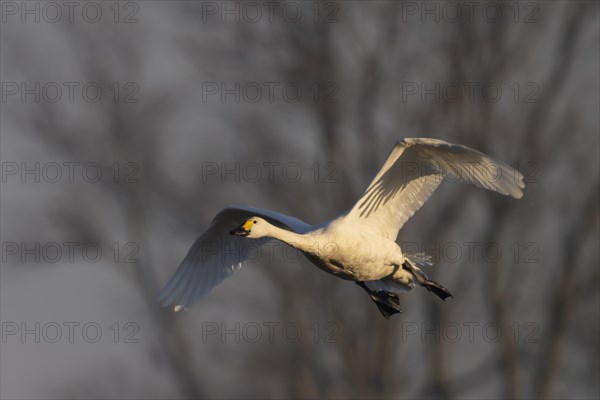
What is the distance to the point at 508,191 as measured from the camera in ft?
42.6

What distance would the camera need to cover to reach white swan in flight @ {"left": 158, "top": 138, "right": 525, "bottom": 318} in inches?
521

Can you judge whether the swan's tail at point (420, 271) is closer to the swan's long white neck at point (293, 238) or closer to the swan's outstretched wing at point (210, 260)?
the swan's outstretched wing at point (210, 260)

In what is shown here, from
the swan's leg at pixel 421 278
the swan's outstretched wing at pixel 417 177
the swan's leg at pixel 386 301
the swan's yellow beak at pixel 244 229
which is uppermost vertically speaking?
the swan's outstretched wing at pixel 417 177

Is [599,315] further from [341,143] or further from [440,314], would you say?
[341,143]

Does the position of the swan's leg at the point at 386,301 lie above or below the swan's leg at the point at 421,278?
below

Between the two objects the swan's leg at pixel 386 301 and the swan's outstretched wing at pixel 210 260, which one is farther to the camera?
the swan's outstretched wing at pixel 210 260

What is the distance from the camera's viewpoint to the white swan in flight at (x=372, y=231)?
13.2 m

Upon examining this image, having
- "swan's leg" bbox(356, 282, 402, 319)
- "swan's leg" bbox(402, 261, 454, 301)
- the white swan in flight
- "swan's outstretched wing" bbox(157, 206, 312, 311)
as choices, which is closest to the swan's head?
the white swan in flight

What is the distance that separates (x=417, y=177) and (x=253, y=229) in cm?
Answer: 150

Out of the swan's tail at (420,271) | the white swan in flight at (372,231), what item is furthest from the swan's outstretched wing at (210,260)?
the swan's tail at (420,271)

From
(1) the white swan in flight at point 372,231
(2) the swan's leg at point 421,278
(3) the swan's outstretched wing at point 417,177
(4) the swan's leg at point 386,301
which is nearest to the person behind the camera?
(3) the swan's outstretched wing at point 417,177

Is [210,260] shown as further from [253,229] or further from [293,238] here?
[293,238]

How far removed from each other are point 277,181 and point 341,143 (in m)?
1.25

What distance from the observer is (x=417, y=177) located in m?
13.9
